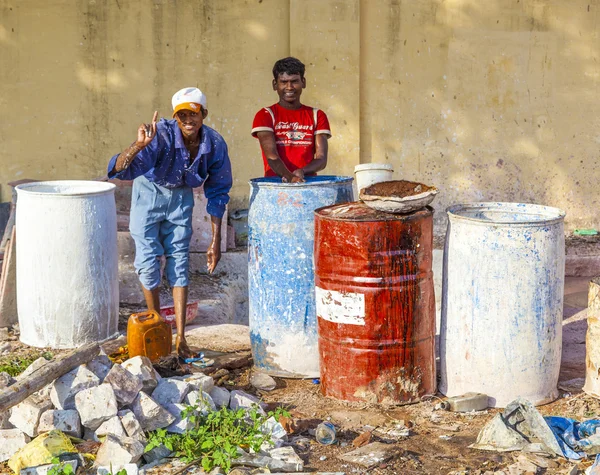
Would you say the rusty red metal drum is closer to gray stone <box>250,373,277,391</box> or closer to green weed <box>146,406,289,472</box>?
gray stone <box>250,373,277,391</box>

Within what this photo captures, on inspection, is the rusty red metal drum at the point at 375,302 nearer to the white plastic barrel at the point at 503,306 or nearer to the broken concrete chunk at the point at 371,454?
the white plastic barrel at the point at 503,306

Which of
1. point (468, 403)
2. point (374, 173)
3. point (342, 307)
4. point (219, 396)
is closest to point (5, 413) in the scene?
point (219, 396)

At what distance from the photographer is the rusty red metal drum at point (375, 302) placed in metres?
5.02

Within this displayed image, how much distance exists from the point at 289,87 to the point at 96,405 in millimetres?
2539

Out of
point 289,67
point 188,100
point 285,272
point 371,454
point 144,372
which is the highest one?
point 289,67

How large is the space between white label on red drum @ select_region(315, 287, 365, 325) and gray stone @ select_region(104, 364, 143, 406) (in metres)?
1.16

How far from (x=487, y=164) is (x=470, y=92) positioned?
0.72 m

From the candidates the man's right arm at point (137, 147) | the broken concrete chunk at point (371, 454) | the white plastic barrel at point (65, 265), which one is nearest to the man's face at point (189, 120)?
the man's right arm at point (137, 147)

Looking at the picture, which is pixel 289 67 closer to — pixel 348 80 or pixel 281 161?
pixel 281 161

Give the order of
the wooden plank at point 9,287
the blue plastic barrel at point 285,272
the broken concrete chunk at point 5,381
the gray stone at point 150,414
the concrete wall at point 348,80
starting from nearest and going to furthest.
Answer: the gray stone at point 150,414 < the broken concrete chunk at point 5,381 < the blue plastic barrel at point 285,272 < the wooden plank at point 9,287 < the concrete wall at point 348,80

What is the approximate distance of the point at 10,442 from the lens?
4.47 metres

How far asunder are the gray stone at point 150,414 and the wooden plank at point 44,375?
451 mm

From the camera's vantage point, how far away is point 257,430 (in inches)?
178

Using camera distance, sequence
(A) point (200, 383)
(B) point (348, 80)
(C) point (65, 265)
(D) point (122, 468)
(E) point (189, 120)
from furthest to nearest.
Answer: (B) point (348, 80) < (C) point (65, 265) < (E) point (189, 120) < (A) point (200, 383) < (D) point (122, 468)
